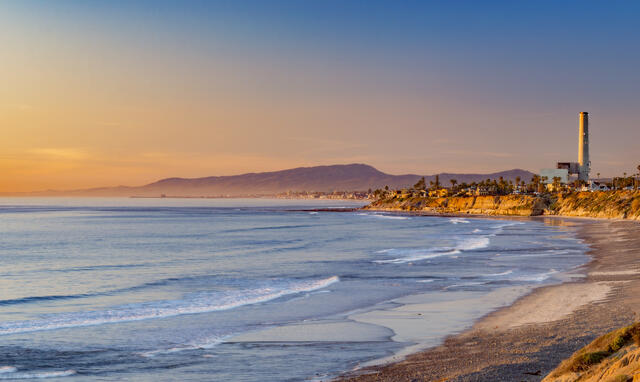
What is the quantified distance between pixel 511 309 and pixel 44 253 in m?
39.6

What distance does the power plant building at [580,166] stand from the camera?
555 ft

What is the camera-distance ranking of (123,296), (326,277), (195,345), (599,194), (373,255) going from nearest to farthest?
1. (195,345)
2. (123,296)
3. (326,277)
4. (373,255)
5. (599,194)

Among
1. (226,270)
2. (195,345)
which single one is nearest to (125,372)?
(195,345)

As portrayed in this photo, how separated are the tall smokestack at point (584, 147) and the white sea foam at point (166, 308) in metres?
165

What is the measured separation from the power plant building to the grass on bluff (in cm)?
17761

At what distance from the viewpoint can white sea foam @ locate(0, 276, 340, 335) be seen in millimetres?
17531

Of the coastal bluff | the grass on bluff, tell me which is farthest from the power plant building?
the grass on bluff

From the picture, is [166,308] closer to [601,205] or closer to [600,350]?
[600,350]

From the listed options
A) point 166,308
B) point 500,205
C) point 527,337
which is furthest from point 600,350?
point 500,205

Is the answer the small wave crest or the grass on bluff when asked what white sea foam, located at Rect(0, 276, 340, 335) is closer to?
the small wave crest

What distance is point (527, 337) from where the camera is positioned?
45.4 ft

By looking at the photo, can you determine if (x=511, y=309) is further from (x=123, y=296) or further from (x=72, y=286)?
(x=72, y=286)

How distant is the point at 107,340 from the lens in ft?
50.5

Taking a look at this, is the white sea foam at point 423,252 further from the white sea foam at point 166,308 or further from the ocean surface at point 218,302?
the white sea foam at point 166,308
